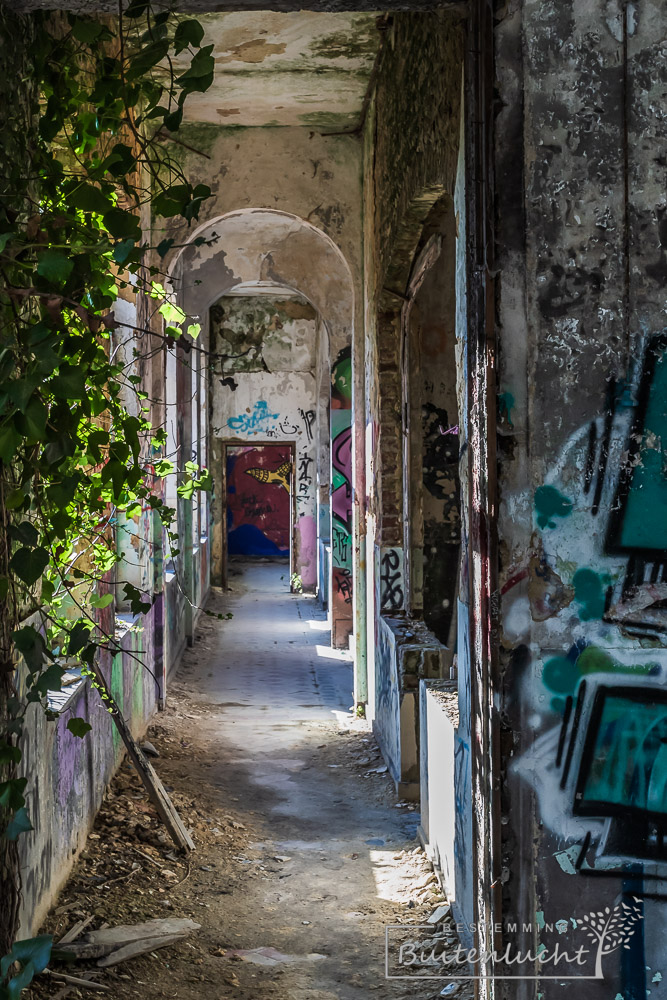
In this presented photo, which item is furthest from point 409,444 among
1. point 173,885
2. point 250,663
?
point 250,663

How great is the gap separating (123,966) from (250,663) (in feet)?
20.3

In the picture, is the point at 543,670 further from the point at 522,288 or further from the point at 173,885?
the point at 173,885

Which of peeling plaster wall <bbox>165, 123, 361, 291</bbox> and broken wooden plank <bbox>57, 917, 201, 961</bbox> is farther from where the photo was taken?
peeling plaster wall <bbox>165, 123, 361, 291</bbox>

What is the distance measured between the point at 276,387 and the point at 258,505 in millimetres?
6260

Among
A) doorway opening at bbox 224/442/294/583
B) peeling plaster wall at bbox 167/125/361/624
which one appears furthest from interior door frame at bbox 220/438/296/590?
peeling plaster wall at bbox 167/125/361/624

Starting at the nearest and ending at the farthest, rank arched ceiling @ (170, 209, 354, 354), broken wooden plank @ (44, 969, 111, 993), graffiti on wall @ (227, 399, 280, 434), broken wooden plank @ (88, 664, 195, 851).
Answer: broken wooden plank @ (44, 969, 111, 993)
broken wooden plank @ (88, 664, 195, 851)
arched ceiling @ (170, 209, 354, 354)
graffiti on wall @ (227, 399, 280, 434)

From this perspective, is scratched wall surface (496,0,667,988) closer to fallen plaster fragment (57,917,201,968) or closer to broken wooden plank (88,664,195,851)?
fallen plaster fragment (57,917,201,968)

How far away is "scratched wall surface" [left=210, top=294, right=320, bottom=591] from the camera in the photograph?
579 inches

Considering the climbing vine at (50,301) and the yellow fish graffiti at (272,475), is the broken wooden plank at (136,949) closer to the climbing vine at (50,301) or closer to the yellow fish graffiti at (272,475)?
the climbing vine at (50,301)

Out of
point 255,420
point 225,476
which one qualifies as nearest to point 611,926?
point 255,420

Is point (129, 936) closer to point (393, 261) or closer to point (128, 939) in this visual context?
point (128, 939)

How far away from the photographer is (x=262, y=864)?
459cm

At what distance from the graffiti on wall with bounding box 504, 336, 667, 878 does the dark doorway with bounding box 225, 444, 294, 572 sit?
18.3 metres

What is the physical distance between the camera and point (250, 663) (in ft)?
31.4
